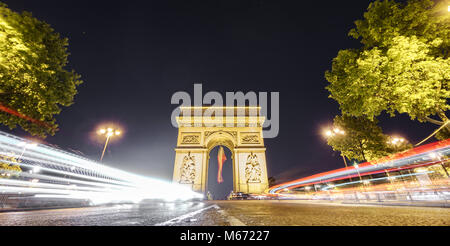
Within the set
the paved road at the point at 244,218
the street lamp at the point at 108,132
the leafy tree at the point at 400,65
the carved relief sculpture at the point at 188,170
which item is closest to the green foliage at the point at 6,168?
the street lamp at the point at 108,132

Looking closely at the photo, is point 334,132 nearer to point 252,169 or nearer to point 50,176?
point 252,169

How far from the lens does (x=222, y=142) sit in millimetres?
27547

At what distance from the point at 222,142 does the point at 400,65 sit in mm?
23126

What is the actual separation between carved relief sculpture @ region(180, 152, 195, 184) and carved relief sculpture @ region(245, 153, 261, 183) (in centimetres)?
659

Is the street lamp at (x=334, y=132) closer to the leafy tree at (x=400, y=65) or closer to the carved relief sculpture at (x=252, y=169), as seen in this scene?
the leafy tree at (x=400, y=65)

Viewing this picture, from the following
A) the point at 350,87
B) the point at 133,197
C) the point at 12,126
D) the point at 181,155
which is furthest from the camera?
the point at 181,155

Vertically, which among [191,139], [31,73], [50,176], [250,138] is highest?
[250,138]

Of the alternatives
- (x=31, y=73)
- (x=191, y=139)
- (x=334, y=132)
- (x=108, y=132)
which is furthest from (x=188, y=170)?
(x=31, y=73)

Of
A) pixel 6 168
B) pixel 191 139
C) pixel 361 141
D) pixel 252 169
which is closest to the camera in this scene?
pixel 6 168

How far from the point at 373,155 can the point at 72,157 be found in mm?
19691
